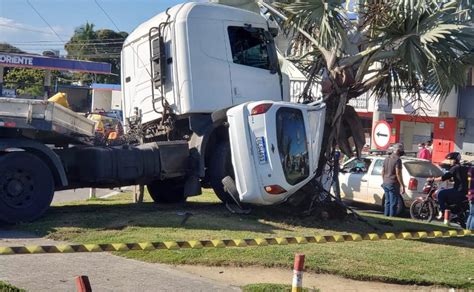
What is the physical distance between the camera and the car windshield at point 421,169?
14.6 meters

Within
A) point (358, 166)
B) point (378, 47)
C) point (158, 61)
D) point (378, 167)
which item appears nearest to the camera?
point (378, 47)

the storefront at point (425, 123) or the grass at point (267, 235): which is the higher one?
the storefront at point (425, 123)

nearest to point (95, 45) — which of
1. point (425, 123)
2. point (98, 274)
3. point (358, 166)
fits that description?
point (425, 123)

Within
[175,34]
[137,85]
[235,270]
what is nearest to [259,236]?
[235,270]

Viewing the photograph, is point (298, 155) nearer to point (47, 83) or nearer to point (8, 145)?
point (8, 145)

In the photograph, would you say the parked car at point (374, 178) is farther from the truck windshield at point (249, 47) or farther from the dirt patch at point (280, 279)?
the dirt patch at point (280, 279)

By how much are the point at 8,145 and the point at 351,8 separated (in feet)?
18.5

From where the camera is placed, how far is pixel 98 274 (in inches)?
253

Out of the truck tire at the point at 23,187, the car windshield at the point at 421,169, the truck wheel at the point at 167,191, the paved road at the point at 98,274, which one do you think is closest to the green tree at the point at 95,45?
the car windshield at the point at 421,169

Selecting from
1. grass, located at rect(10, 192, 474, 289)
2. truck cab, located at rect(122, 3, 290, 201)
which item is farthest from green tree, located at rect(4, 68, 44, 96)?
truck cab, located at rect(122, 3, 290, 201)

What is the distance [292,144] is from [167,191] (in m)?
3.44

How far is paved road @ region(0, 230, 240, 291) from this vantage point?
5.96 m

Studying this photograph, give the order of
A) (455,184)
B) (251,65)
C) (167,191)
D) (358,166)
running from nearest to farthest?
(251,65) → (167,191) → (455,184) → (358,166)

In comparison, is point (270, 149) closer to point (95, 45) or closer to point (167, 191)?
point (167, 191)
